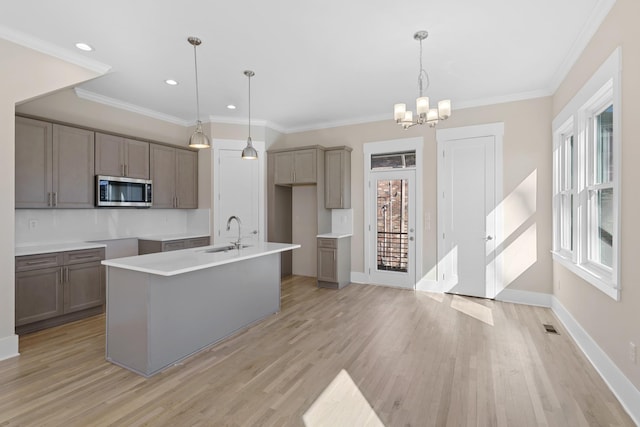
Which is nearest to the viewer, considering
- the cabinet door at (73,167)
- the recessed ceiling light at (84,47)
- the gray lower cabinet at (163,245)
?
the recessed ceiling light at (84,47)

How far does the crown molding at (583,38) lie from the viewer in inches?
101

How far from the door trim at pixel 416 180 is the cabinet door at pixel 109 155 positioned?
153 inches

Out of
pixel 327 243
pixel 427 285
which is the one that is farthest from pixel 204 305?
pixel 427 285

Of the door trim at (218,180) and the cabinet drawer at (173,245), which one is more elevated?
the door trim at (218,180)

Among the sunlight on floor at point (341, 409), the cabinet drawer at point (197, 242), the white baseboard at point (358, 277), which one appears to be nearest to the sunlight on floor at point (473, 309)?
the white baseboard at point (358, 277)

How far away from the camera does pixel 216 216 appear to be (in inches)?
220

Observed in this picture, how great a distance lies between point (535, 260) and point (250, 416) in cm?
430

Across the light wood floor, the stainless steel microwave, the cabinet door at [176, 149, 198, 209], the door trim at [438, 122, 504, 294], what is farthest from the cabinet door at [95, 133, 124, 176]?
the door trim at [438, 122, 504, 294]

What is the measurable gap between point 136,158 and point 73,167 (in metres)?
0.88

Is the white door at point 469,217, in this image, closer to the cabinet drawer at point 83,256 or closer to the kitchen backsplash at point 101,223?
the kitchen backsplash at point 101,223

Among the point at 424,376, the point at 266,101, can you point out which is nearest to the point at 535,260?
the point at 424,376

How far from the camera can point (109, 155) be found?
4.43 metres

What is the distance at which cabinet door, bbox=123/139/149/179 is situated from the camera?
184 inches

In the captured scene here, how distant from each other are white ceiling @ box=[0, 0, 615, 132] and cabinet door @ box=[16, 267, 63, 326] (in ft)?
7.91
